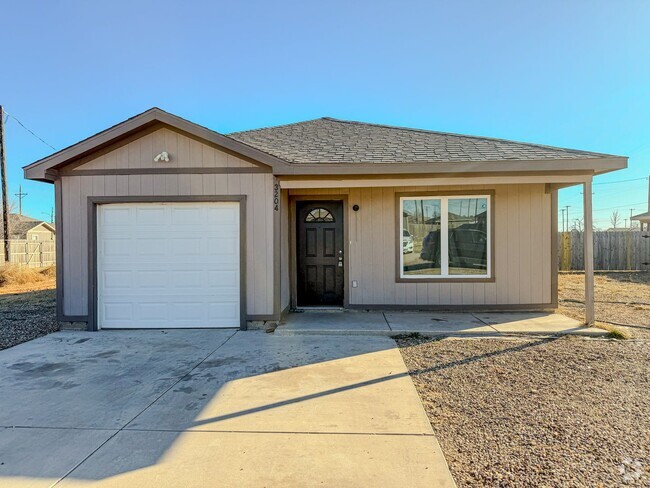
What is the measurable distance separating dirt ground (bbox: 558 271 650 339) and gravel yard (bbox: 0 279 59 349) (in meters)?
9.87

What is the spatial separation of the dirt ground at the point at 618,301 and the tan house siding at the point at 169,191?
19.8 feet

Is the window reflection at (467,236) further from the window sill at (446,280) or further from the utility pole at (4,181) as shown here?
the utility pole at (4,181)

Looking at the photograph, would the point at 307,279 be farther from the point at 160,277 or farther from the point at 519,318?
the point at 519,318

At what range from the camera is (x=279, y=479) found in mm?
2381

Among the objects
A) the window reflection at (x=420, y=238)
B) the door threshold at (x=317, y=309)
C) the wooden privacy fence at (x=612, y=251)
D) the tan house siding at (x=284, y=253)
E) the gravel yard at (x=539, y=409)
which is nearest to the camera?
the gravel yard at (x=539, y=409)

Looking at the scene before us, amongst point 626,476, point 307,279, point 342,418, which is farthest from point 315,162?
point 626,476

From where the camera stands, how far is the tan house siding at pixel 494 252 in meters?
7.47

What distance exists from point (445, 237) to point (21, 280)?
16680mm

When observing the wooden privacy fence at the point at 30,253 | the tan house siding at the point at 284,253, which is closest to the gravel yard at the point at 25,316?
the tan house siding at the point at 284,253

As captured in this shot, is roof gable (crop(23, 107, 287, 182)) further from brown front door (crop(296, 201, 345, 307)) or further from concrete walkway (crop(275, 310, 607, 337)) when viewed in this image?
concrete walkway (crop(275, 310, 607, 337))

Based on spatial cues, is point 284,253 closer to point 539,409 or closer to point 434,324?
point 434,324

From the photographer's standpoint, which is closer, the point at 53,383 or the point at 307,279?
the point at 53,383

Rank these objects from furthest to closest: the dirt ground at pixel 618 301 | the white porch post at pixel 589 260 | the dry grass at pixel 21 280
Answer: the dry grass at pixel 21 280 → the dirt ground at pixel 618 301 → the white porch post at pixel 589 260

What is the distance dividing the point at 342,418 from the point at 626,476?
1.99 metres
